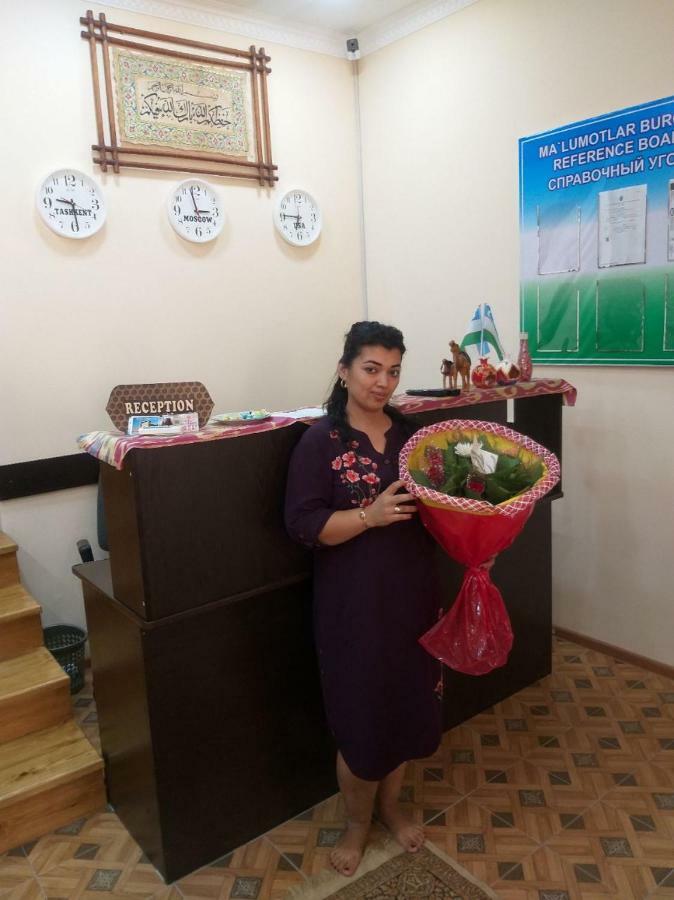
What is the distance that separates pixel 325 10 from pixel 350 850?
12.0ft

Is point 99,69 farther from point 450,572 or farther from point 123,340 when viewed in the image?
point 450,572

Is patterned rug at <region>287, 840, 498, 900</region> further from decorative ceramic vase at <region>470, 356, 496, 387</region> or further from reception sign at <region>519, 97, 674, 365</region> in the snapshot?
reception sign at <region>519, 97, 674, 365</region>

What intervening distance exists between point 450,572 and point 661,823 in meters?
0.97

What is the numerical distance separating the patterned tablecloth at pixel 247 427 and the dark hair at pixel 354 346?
5.2 inches

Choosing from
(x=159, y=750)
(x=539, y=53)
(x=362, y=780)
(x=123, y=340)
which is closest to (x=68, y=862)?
(x=159, y=750)

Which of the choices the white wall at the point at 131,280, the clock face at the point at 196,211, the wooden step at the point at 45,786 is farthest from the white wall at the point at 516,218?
the wooden step at the point at 45,786

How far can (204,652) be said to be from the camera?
75.2 inches

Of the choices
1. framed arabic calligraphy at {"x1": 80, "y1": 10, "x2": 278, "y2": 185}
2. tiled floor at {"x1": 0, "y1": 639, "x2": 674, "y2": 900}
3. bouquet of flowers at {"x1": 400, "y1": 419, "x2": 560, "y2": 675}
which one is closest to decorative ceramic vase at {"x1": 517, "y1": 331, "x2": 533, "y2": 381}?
bouquet of flowers at {"x1": 400, "y1": 419, "x2": 560, "y2": 675}

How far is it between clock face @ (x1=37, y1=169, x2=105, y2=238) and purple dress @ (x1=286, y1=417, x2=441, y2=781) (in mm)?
1869

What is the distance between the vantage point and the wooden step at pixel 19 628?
→ 2.59 metres

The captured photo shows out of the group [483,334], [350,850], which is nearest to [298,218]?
[483,334]

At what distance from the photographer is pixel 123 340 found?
3281 millimetres

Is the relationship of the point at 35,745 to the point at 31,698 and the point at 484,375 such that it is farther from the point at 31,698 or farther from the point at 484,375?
the point at 484,375

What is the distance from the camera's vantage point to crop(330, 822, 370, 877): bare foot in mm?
1960
